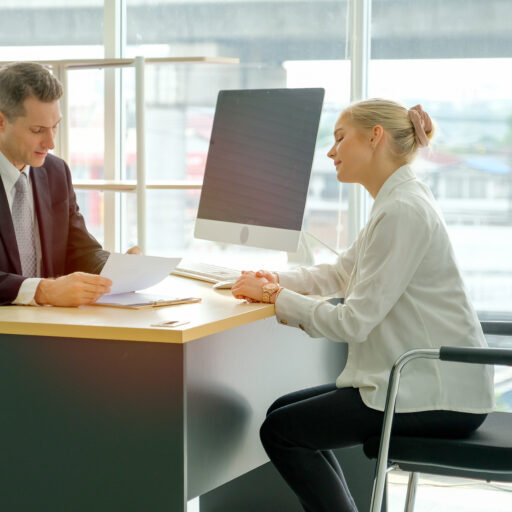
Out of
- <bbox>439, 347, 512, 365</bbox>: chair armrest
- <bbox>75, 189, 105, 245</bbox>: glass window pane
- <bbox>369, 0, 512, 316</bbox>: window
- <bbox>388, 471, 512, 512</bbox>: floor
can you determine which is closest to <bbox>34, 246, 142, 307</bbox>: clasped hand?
<bbox>439, 347, 512, 365</bbox>: chair armrest

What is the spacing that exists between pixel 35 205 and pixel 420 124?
103cm

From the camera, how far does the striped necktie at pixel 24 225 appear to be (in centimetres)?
219

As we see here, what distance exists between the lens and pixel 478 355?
160cm

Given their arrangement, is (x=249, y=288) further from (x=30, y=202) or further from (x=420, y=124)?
(x=30, y=202)

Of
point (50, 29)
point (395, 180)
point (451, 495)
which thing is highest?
point (50, 29)

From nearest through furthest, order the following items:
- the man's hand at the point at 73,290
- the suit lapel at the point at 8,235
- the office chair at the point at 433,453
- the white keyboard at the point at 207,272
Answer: the office chair at the point at 433,453 → the man's hand at the point at 73,290 → the suit lapel at the point at 8,235 → the white keyboard at the point at 207,272

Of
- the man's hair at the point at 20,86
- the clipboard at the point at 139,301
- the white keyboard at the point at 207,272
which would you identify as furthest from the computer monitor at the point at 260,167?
the man's hair at the point at 20,86

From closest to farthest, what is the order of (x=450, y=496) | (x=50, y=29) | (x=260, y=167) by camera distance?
(x=260, y=167) → (x=450, y=496) → (x=50, y=29)

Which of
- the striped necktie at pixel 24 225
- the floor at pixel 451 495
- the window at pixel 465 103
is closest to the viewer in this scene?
the striped necktie at pixel 24 225

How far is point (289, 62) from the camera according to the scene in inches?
134

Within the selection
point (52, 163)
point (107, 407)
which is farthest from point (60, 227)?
point (107, 407)

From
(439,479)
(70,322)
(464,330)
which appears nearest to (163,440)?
(70,322)

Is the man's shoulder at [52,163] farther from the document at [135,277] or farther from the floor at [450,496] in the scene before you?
the floor at [450,496]

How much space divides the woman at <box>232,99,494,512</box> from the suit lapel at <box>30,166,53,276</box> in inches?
26.8
